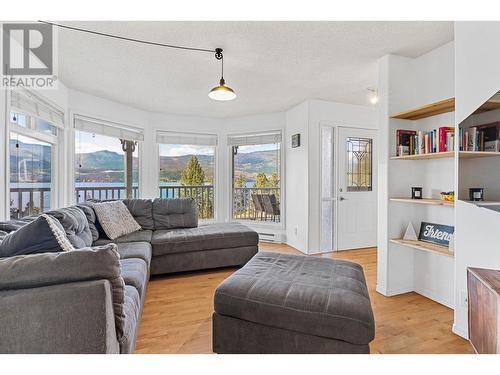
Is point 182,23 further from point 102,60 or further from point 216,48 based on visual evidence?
point 102,60

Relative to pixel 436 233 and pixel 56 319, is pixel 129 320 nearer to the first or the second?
pixel 56 319

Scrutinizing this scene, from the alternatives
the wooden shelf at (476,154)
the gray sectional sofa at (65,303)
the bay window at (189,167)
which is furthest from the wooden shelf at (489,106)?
the bay window at (189,167)

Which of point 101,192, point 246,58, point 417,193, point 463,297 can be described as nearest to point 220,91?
point 246,58

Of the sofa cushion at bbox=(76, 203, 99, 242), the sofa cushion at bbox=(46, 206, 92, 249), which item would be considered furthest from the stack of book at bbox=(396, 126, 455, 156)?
the sofa cushion at bbox=(76, 203, 99, 242)

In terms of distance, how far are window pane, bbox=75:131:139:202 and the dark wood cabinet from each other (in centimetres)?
445

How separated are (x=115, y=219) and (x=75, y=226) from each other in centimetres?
90

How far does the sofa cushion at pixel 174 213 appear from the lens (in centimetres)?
368

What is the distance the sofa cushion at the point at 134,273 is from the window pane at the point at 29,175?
4.83 ft

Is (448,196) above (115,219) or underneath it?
above

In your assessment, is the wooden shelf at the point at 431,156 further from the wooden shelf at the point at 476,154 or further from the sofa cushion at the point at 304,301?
the sofa cushion at the point at 304,301

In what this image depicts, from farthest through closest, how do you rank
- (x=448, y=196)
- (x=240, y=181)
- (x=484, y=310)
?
(x=240, y=181) → (x=448, y=196) → (x=484, y=310)

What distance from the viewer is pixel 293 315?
1.50 meters
